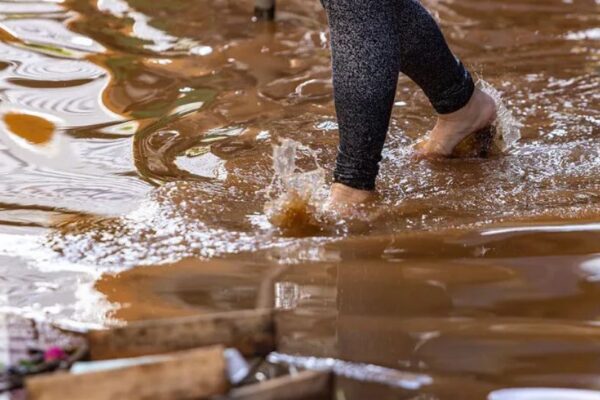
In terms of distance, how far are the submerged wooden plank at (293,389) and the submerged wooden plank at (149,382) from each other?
0.03 meters

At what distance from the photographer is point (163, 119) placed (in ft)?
8.01

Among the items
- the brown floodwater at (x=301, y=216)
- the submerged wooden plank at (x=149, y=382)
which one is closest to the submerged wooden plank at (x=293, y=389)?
the submerged wooden plank at (x=149, y=382)

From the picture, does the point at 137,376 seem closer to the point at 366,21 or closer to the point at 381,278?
the point at 381,278

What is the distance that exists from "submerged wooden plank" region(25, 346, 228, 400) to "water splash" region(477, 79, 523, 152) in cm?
137

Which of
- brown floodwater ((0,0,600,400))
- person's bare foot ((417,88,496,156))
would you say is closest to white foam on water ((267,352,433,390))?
brown floodwater ((0,0,600,400))

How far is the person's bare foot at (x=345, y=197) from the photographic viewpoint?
5.98ft

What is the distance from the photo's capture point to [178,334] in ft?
3.67

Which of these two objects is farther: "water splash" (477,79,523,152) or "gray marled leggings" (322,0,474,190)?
"water splash" (477,79,523,152)

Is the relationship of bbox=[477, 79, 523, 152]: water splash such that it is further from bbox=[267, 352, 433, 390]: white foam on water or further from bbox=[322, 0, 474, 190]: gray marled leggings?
bbox=[267, 352, 433, 390]: white foam on water

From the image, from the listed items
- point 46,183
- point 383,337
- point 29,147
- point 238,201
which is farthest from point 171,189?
point 383,337

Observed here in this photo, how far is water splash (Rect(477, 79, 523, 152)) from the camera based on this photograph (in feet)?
7.33

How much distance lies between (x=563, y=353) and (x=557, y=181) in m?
0.78

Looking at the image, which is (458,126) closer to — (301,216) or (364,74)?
(364,74)

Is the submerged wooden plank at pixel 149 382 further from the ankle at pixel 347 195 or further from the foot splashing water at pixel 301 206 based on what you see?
the ankle at pixel 347 195
